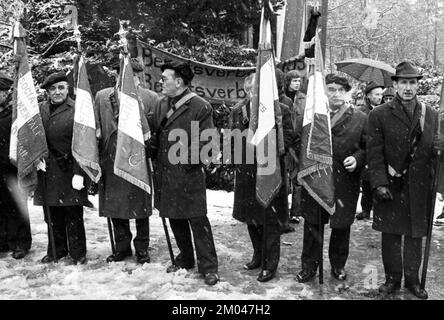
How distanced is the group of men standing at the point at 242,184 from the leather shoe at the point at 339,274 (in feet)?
0.03

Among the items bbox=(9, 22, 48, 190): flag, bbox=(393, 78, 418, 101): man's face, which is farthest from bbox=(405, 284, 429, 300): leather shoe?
bbox=(9, 22, 48, 190): flag

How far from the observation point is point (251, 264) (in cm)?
551

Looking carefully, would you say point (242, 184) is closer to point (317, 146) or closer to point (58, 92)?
point (317, 146)

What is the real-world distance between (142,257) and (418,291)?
2980 millimetres

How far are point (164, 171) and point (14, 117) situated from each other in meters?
1.94

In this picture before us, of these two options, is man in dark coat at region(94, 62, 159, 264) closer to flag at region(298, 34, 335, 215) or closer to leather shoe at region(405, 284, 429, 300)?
flag at region(298, 34, 335, 215)

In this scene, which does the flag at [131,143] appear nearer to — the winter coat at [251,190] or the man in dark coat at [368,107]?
the winter coat at [251,190]

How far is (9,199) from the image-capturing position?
5.99 metres

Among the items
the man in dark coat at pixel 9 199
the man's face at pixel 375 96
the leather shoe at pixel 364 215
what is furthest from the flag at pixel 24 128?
the leather shoe at pixel 364 215

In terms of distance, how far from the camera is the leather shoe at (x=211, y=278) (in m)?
4.94

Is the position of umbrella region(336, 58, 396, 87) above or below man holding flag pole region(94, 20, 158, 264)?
above

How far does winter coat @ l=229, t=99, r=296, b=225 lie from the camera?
514 centimetres

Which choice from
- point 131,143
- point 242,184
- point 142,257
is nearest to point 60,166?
point 131,143

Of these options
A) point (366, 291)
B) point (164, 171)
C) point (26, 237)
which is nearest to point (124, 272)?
point (164, 171)
